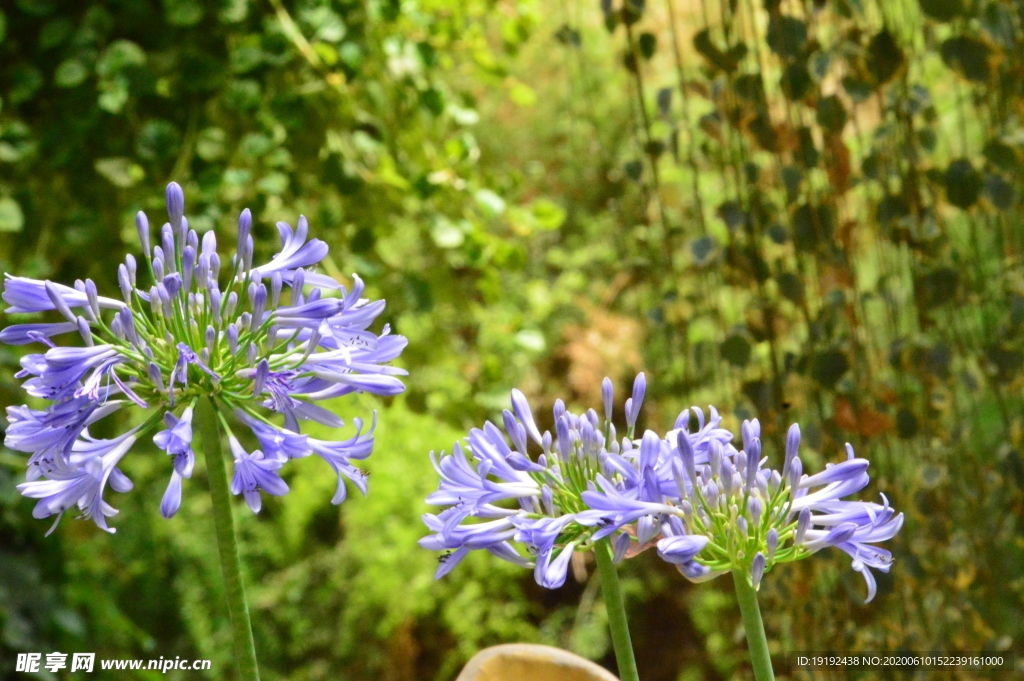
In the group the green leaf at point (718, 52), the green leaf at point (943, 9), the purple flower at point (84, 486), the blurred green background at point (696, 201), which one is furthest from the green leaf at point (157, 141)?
the green leaf at point (943, 9)

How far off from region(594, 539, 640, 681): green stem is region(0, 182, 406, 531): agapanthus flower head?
0.43 feet

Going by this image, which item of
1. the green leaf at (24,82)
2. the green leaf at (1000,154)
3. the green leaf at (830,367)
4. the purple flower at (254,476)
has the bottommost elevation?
the purple flower at (254,476)

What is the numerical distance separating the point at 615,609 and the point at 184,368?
23cm

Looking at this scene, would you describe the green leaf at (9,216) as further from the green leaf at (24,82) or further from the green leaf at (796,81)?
the green leaf at (796,81)

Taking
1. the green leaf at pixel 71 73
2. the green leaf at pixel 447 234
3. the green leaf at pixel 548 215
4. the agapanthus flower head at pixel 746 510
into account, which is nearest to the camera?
the agapanthus flower head at pixel 746 510

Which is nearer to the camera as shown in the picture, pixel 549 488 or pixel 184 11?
pixel 549 488

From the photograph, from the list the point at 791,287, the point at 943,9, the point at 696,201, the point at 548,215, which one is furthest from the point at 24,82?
the point at 943,9

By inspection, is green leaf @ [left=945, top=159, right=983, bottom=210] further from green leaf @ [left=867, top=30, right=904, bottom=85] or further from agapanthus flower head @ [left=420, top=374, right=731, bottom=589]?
agapanthus flower head @ [left=420, top=374, right=731, bottom=589]

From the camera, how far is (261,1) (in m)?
1.23

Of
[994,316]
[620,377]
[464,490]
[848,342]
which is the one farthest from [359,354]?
[620,377]

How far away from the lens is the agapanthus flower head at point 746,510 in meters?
0.43

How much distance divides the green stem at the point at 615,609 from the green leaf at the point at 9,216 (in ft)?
2.95

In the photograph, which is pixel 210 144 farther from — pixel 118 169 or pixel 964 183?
pixel 964 183

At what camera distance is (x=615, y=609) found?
444 mm
